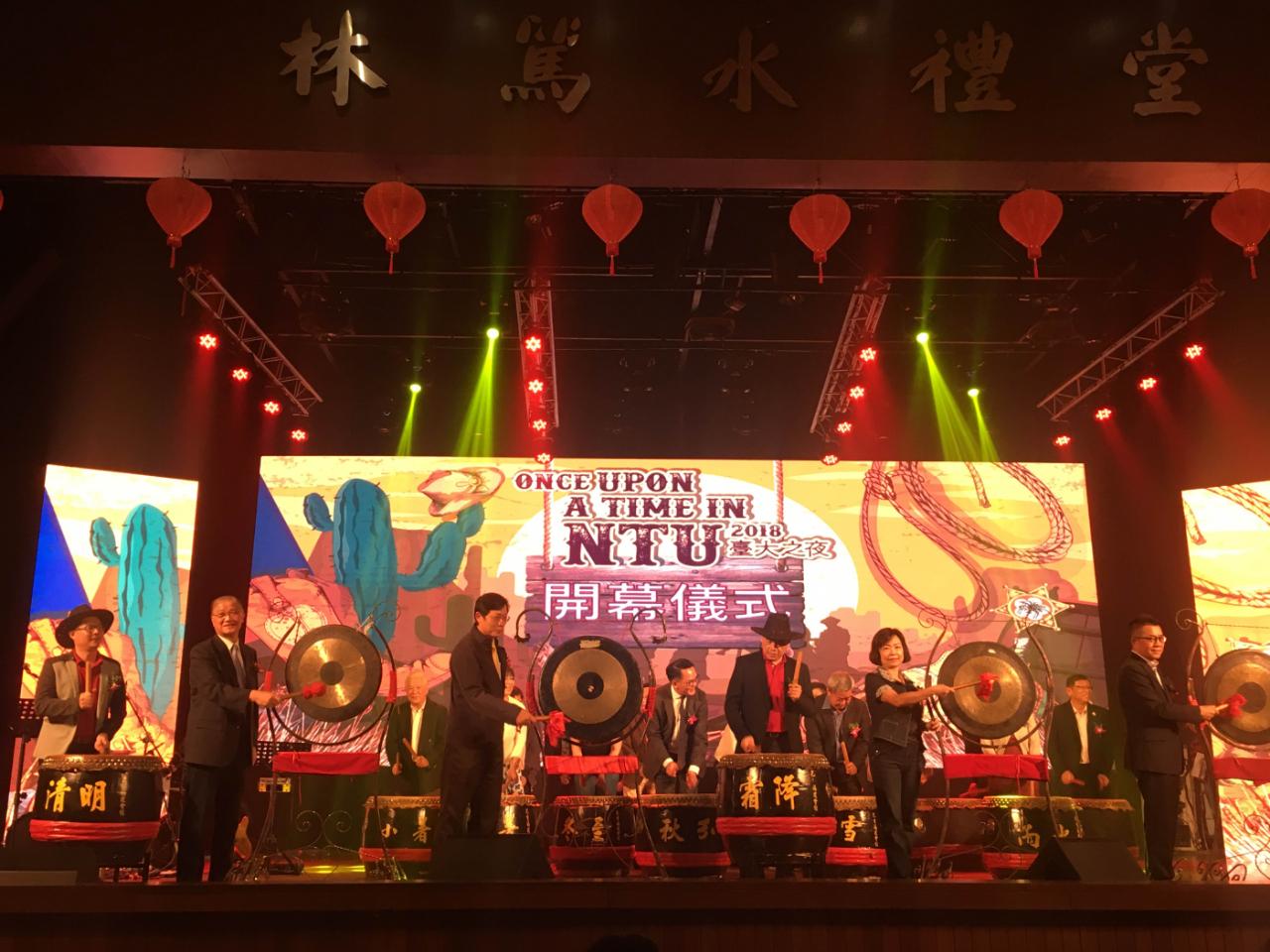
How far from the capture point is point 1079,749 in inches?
293

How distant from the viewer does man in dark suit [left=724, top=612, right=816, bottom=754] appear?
6070mm

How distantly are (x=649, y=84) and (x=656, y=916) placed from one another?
122 inches

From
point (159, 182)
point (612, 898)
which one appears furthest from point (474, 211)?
point (612, 898)

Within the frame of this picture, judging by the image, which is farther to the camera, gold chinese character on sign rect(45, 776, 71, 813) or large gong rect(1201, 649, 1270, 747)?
large gong rect(1201, 649, 1270, 747)

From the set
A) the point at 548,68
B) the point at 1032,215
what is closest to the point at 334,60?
the point at 548,68

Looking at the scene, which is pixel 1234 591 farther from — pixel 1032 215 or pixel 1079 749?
pixel 1032 215

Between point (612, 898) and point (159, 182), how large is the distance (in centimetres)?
337

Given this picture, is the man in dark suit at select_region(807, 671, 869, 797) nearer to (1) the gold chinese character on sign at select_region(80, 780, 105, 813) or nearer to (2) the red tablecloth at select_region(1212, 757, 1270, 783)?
(2) the red tablecloth at select_region(1212, 757, 1270, 783)

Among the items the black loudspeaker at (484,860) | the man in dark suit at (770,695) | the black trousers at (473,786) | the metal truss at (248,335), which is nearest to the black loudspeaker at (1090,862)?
the black loudspeaker at (484,860)

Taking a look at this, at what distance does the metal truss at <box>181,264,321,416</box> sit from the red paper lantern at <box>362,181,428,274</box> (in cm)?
296

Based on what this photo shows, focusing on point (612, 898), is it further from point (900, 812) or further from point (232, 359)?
point (232, 359)

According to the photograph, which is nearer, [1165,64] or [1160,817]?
[1165,64]

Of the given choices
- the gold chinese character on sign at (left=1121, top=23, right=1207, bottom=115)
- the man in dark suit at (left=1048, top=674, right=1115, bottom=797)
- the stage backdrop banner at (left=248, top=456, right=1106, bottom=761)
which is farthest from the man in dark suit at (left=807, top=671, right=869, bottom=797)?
the gold chinese character on sign at (left=1121, top=23, right=1207, bottom=115)

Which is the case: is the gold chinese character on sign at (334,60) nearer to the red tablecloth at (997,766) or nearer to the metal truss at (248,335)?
the metal truss at (248,335)
